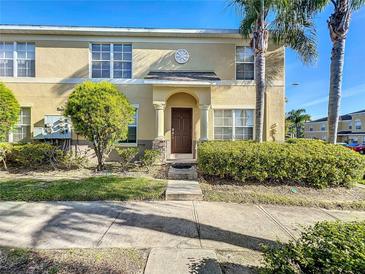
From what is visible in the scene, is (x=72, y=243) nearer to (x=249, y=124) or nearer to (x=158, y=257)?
(x=158, y=257)

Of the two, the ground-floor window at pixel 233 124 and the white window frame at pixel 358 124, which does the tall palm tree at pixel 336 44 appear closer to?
the ground-floor window at pixel 233 124

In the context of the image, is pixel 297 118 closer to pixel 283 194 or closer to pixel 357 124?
pixel 357 124

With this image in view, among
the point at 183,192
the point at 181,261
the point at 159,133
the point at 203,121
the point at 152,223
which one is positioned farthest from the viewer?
the point at 203,121

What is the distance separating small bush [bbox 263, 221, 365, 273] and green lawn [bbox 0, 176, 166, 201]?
163 inches

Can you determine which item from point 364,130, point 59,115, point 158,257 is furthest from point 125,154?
point 364,130

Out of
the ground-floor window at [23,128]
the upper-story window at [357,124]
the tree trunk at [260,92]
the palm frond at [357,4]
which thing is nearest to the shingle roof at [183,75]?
the tree trunk at [260,92]

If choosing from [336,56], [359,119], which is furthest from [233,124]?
[359,119]

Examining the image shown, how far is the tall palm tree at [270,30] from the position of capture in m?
8.40

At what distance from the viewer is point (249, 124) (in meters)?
11.7

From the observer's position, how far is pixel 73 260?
3.09 meters

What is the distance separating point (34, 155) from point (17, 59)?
227 inches

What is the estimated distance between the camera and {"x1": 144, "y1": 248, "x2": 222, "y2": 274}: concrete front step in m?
2.83

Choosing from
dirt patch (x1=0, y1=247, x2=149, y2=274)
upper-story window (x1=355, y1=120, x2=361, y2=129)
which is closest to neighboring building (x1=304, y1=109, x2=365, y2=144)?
upper-story window (x1=355, y1=120, x2=361, y2=129)

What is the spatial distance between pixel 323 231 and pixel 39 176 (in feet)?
29.7
